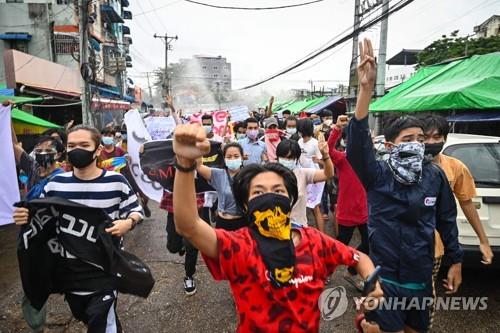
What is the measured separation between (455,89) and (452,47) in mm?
13310

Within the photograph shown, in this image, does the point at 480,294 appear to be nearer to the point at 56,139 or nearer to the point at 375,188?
the point at 375,188

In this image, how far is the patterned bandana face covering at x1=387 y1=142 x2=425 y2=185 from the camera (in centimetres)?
218

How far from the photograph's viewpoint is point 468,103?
663 cm

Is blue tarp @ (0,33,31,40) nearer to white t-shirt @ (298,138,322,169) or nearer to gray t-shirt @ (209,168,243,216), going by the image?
white t-shirt @ (298,138,322,169)

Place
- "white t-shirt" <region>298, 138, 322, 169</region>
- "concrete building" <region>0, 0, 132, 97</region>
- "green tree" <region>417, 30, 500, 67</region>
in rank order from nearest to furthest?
1. "white t-shirt" <region>298, 138, 322, 169</region>
2. "green tree" <region>417, 30, 500, 67</region>
3. "concrete building" <region>0, 0, 132, 97</region>

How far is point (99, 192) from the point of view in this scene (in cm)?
254

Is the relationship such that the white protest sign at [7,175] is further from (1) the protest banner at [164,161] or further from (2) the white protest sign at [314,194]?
(2) the white protest sign at [314,194]

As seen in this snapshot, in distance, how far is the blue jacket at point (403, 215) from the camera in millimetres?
2137

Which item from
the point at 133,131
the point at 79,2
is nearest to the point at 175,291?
the point at 133,131

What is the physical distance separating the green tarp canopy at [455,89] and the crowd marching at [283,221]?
14.5 feet

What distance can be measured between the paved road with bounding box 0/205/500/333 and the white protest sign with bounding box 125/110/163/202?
38.7 inches

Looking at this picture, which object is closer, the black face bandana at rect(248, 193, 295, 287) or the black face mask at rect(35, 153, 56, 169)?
the black face bandana at rect(248, 193, 295, 287)

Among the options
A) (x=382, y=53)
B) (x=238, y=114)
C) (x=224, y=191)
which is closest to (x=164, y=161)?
(x=224, y=191)

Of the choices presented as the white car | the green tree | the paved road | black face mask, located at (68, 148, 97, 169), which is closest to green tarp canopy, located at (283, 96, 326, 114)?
the green tree
